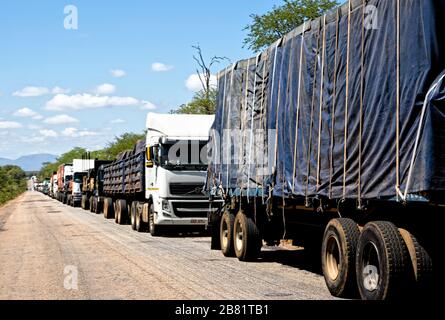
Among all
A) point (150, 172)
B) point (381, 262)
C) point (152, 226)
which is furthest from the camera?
point (150, 172)

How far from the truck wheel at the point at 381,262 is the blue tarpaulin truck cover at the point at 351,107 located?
0.44 metres

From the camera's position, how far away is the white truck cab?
18938 mm

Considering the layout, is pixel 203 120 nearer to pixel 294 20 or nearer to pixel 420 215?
pixel 420 215

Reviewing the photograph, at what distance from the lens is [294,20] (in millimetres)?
36875

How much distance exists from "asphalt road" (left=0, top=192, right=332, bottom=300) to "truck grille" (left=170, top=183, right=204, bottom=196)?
1.56 m

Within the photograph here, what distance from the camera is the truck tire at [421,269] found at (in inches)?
272

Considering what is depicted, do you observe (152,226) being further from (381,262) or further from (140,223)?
(381,262)

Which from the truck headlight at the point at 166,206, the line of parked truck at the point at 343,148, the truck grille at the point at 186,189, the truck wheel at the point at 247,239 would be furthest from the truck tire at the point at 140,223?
the truck wheel at the point at 247,239

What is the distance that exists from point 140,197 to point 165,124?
166 inches

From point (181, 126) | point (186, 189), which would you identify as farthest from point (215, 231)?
point (181, 126)

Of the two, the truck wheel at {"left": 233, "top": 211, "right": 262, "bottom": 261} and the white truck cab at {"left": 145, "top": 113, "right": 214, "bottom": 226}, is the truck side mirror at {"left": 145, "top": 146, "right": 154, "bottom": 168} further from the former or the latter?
the truck wheel at {"left": 233, "top": 211, "right": 262, "bottom": 261}

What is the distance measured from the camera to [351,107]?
836 centimetres

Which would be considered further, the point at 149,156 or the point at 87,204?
the point at 87,204

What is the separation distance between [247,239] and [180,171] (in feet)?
21.6
